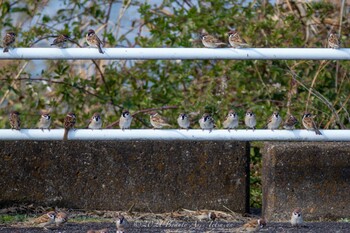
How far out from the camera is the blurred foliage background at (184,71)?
12688 mm

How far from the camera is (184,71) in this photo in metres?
13.3

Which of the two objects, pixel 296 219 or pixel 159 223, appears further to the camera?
pixel 159 223

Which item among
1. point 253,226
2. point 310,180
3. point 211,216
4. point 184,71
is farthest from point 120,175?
point 184,71

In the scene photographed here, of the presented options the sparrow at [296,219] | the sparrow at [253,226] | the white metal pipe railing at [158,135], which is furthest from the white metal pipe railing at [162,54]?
the sparrow at [253,226]

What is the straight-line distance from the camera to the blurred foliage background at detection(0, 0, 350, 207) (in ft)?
41.6

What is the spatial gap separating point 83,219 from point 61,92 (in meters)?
5.00

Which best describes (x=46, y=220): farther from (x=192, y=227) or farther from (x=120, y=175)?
(x=120, y=175)

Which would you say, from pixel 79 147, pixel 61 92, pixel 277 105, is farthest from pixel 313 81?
pixel 79 147

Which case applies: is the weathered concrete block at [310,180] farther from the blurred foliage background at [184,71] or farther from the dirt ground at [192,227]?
the blurred foliage background at [184,71]

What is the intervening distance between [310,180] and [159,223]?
141 cm

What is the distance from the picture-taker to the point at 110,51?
7.91 m

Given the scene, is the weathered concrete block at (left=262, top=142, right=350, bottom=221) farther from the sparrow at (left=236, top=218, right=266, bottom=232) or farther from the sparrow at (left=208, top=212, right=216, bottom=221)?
the sparrow at (left=236, top=218, right=266, bottom=232)

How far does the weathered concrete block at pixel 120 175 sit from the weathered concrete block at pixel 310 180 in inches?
17.3

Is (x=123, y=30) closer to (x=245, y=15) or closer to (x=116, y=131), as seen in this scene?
(x=245, y=15)
